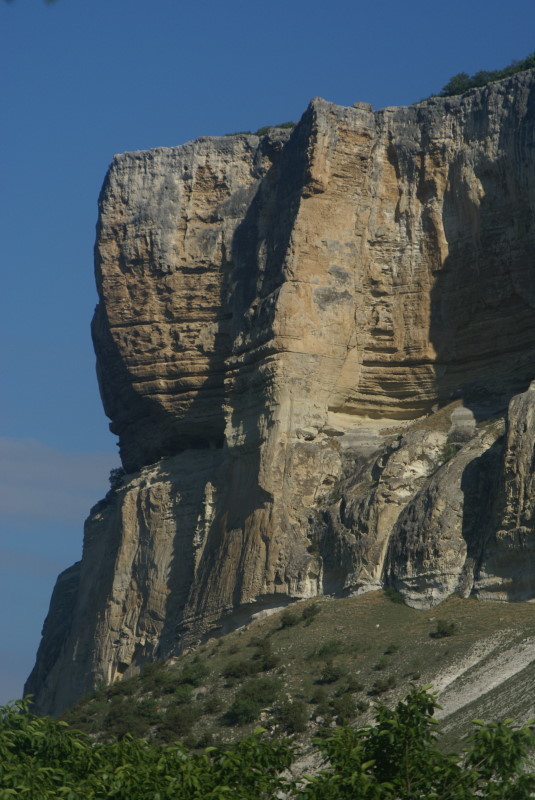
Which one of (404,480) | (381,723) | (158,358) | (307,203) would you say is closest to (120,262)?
(158,358)

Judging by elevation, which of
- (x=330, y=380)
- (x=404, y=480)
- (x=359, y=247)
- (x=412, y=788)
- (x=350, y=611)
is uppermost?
(x=359, y=247)

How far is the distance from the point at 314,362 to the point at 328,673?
11.5 meters

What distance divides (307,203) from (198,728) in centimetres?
1637

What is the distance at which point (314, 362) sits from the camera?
5153 centimetres

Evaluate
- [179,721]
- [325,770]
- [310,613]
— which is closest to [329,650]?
[310,613]

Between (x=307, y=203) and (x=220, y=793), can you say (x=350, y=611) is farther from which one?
(x=220, y=793)

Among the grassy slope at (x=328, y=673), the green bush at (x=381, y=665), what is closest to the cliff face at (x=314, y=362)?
the grassy slope at (x=328, y=673)

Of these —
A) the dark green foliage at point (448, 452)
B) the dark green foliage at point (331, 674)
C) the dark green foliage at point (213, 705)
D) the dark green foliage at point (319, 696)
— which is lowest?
the dark green foliage at point (319, 696)

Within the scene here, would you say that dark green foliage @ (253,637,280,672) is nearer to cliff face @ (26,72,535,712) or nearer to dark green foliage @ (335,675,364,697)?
cliff face @ (26,72,535,712)

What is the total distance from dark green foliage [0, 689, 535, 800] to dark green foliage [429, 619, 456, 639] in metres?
14.9

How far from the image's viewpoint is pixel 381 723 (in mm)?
25609

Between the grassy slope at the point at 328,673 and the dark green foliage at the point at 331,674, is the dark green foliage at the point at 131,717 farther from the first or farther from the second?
the dark green foliage at the point at 331,674

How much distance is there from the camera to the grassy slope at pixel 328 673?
3988 centimetres

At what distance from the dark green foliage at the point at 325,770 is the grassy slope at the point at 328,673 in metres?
11.1
